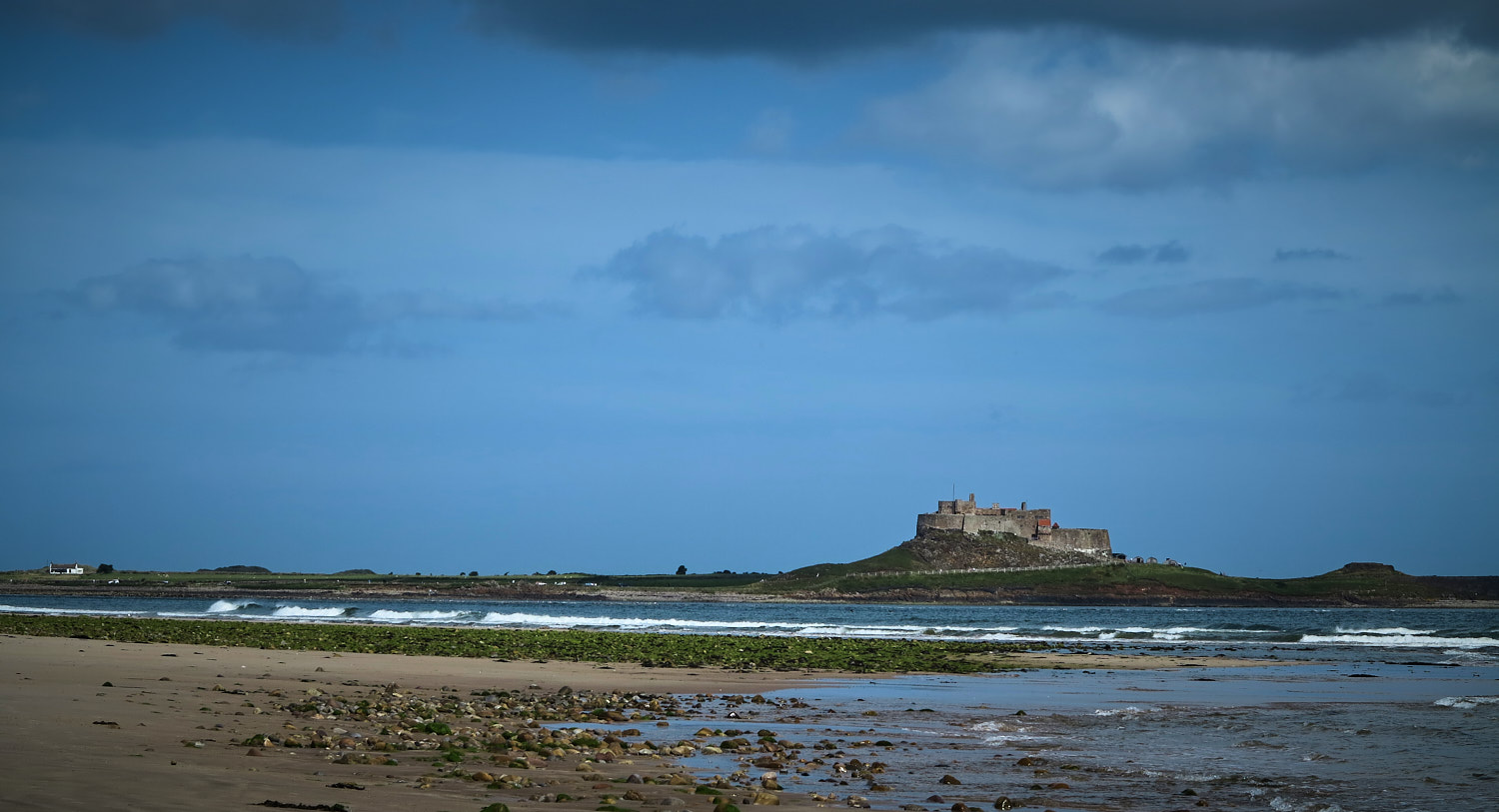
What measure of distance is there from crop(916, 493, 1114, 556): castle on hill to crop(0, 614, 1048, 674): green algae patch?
380 ft

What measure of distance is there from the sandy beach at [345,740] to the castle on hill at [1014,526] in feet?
451

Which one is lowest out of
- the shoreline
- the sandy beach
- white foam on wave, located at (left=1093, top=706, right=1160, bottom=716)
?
the shoreline

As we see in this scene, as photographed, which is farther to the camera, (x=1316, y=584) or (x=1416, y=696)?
(x=1316, y=584)

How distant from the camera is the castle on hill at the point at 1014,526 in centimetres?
15875

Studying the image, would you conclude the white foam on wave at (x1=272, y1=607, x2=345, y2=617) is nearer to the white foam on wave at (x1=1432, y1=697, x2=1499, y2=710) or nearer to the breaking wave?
the breaking wave

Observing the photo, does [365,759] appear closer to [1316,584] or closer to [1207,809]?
[1207,809]

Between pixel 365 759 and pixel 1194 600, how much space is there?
127867mm

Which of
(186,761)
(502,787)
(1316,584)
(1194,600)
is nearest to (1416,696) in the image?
(502,787)

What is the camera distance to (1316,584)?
133 meters

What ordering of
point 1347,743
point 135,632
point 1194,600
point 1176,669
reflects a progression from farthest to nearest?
point 1194,600, point 135,632, point 1176,669, point 1347,743

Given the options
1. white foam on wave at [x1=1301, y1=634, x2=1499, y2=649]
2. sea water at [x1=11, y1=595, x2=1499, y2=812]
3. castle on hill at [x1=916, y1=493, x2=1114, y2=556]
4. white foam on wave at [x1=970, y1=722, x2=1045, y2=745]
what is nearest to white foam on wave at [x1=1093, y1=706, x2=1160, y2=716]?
sea water at [x1=11, y1=595, x2=1499, y2=812]

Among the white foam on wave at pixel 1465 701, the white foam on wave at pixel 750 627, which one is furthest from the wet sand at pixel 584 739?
the white foam on wave at pixel 750 627

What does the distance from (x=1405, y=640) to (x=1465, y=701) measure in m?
32.8

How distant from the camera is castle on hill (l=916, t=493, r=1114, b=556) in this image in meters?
159
